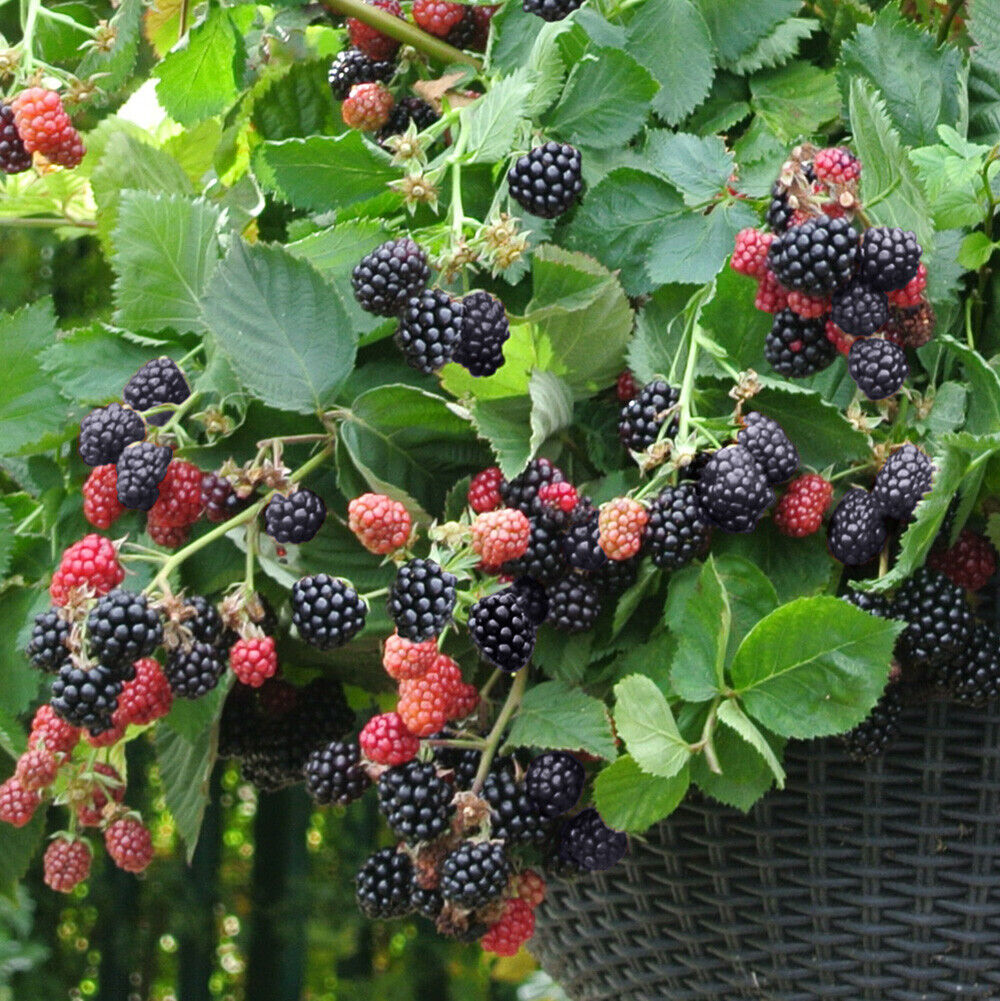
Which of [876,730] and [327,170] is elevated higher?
[327,170]

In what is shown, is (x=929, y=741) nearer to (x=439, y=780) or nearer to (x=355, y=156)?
(x=439, y=780)

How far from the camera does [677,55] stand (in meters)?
0.74

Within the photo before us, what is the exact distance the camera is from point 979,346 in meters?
0.69

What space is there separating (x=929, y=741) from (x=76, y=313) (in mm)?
2400

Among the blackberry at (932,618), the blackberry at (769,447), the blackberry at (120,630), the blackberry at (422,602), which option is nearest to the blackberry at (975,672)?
the blackberry at (932,618)

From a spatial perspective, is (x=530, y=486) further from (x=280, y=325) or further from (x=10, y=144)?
(x=10, y=144)

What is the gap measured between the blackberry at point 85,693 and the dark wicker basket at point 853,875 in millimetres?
271

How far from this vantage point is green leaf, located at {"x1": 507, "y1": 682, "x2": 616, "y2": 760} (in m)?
0.63

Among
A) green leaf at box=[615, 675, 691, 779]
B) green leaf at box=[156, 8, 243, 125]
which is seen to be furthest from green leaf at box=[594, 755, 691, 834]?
green leaf at box=[156, 8, 243, 125]

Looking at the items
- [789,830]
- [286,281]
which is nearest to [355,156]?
[286,281]

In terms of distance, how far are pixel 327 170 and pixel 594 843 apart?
0.34 meters

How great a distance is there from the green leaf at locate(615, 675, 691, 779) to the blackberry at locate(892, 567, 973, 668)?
109 mm

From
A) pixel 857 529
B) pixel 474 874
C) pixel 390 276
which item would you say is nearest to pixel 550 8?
pixel 390 276

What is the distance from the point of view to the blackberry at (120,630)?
59 cm
